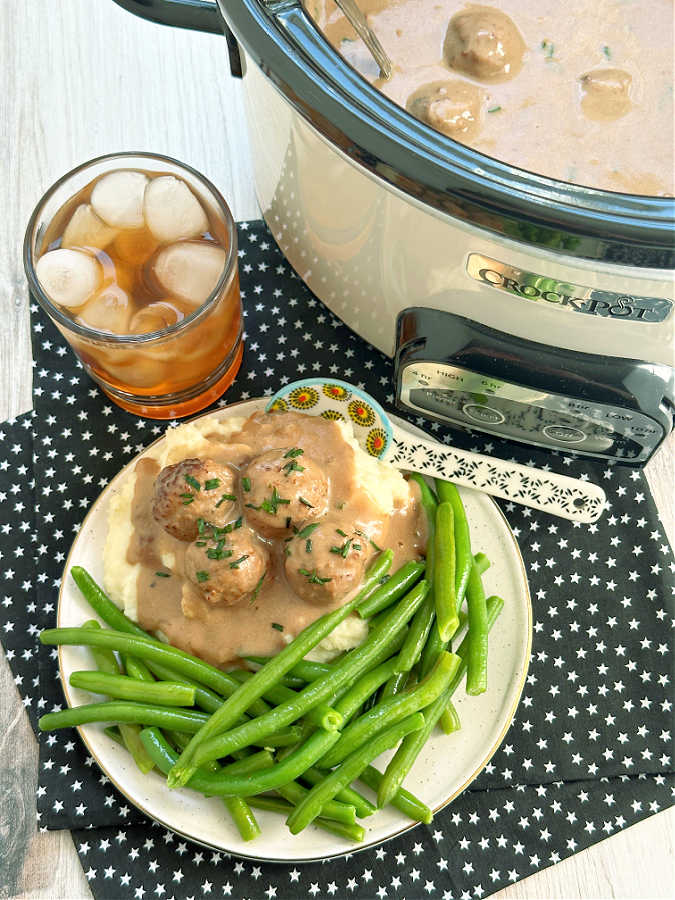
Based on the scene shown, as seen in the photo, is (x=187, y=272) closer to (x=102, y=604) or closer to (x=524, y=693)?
(x=102, y=604)

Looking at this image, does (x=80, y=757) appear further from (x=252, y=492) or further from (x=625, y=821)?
(x=625, y=821)

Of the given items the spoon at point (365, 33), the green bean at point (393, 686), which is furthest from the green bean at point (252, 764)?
the spoon at point (365, 33)

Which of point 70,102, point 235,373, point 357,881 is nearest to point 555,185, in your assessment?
point 235,373

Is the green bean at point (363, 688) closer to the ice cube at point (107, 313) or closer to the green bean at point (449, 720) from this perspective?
the green bean at point (449, 720)

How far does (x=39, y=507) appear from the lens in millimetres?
2596

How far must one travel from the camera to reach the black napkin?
232 cm

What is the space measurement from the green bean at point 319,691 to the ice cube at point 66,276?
1.17 metres

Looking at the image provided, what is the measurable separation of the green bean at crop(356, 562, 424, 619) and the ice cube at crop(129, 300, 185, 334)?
896 mm

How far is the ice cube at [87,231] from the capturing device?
2422 millimetres

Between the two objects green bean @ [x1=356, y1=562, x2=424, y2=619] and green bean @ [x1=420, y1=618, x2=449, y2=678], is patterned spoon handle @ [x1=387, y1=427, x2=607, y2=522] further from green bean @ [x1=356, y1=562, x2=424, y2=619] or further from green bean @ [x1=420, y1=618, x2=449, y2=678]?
green bean @ [x1=420, y1=618, x2=449, y2=678]

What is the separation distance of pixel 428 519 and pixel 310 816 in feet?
2.67

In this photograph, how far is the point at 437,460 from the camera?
2.48 m

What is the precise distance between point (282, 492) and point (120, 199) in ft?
3.06

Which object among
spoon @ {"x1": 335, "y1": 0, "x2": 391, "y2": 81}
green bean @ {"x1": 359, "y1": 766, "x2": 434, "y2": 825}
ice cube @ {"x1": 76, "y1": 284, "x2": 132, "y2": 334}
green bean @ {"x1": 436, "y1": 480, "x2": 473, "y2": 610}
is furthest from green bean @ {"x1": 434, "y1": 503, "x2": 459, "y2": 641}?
spoon @ {"x1": 335, "y1": 0, "x2": 391, "y2": 81}
